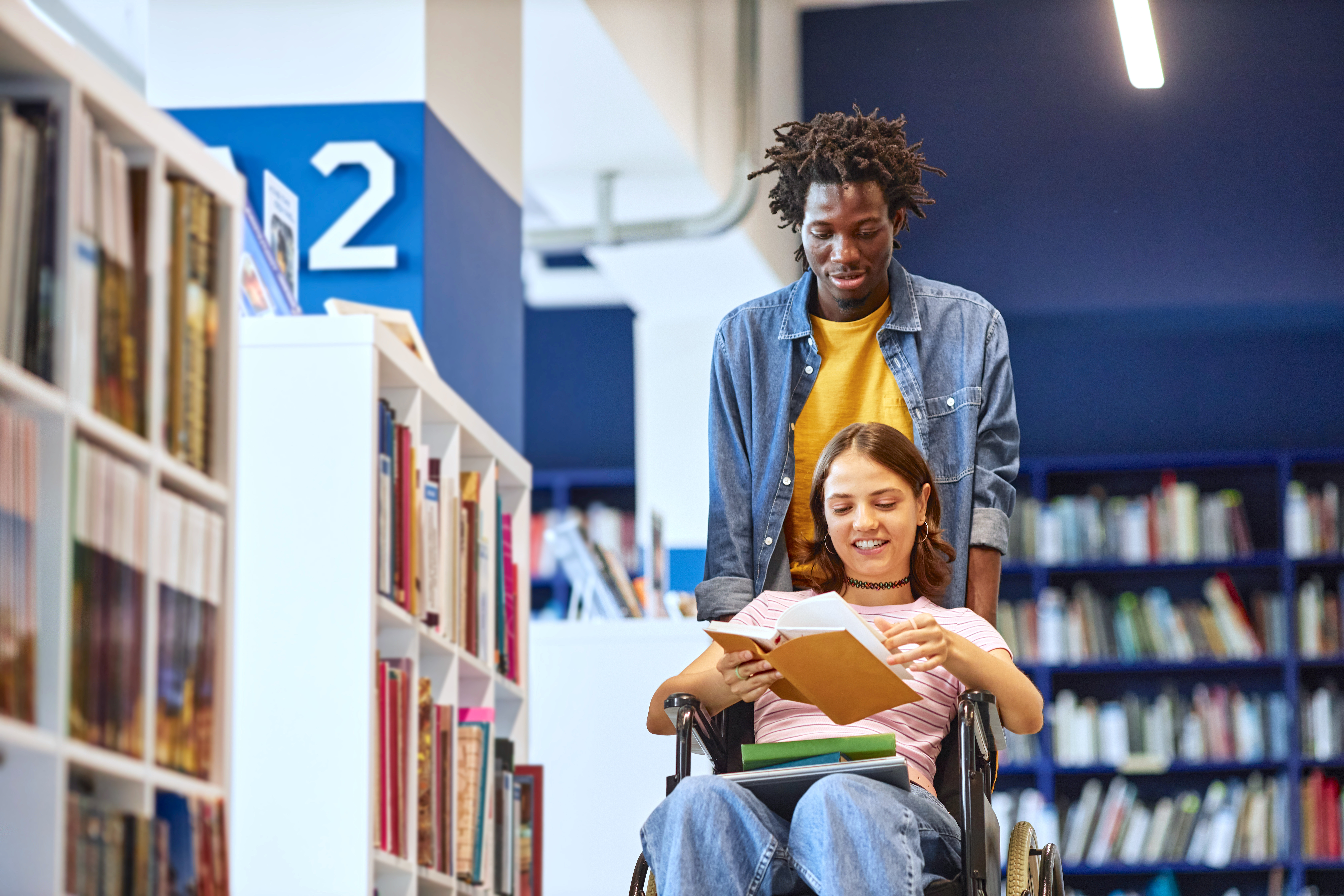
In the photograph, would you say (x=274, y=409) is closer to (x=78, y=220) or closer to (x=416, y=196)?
(x=78, y=220)

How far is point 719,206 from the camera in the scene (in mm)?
6008

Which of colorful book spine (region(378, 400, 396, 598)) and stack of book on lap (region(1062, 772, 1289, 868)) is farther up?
colorful book spine (region(378, 400, 396, 598))

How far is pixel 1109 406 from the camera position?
24.7ft

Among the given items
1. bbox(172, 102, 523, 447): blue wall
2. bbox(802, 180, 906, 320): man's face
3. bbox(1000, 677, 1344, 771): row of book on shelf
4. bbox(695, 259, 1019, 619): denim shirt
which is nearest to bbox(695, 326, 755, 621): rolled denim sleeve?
bbox(695, 259, 1019, 619): denim shirt

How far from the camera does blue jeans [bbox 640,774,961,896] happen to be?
200cm

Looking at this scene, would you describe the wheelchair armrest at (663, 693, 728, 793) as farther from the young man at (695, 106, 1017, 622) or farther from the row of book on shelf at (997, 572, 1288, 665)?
the row of book on shelf at (997, 572, 1288, 665)

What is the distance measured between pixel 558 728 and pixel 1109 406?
417 cm

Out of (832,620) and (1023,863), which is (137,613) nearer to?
(832,620)

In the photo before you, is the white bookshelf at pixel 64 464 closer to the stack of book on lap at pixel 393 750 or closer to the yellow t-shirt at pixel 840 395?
the stack of book on lap at pixel 393 750

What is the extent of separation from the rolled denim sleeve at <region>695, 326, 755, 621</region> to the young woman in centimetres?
8

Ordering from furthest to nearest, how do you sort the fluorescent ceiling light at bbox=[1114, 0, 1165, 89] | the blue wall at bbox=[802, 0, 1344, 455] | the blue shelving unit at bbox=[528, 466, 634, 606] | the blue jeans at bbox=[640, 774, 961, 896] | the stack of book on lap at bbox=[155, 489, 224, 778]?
the blue shelving unit at bbox=[528, 466, 634, 606]
the blue wall at bbox=[802, 0, 1344, 455]
the fluorescent ceiling light at bbox=[1114, 0, 1165, 89]
the blue jeans at bbox=[640, 774, 961, 896]
the stack of book on lap at bbox=[155, 489, 224, 778]

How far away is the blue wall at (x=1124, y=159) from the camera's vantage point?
21.2 ft

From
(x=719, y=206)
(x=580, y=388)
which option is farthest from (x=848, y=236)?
(x=580, y=388)

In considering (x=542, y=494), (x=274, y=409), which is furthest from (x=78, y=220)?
(x=542, y=494)
